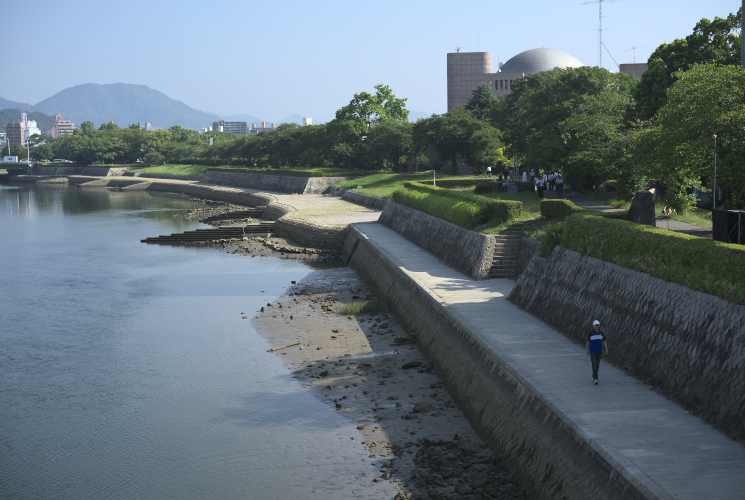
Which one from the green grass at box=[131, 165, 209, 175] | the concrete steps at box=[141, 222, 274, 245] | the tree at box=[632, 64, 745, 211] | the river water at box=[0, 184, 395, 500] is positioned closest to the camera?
the river water at box=[0, 184, 395, 500]

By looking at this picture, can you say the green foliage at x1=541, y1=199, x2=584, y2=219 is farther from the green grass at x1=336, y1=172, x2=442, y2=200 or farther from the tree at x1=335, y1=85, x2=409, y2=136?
the tree at x1=335, y1=85, x2=409, y2=136

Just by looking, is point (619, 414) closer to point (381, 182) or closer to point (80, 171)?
point (381, 182)

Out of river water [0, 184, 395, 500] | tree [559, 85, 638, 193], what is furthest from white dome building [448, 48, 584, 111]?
river water [0, 184, 395, 500]

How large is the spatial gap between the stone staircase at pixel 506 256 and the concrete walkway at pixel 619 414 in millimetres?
4312

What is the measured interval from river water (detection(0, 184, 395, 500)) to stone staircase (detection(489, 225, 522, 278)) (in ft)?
26.6

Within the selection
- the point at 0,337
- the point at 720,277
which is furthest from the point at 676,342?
the point at 0,337

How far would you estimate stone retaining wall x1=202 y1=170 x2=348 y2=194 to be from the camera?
255 ft

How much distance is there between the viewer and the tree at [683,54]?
35.0m

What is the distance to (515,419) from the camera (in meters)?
13.4

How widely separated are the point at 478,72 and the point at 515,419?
121m

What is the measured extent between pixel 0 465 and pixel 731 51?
1332 inches

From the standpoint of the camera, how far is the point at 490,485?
1276cm

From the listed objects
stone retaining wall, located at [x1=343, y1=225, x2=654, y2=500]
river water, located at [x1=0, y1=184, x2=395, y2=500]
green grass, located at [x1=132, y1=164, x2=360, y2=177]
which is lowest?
river water, located at [x1=0, y1=184, x2=395, y2=500]

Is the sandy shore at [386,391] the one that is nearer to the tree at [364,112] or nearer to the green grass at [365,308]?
the green grass at [365,308]
